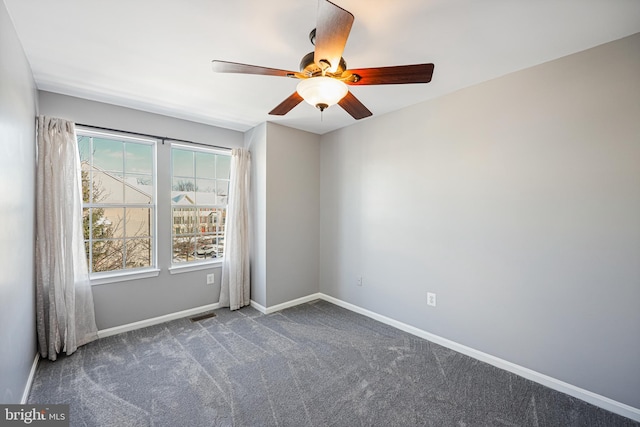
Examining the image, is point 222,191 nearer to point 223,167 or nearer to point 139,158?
point 223,167

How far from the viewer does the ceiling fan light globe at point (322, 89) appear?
156 cm

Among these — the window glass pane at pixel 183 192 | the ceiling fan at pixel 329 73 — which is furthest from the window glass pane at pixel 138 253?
the ceiling fan at pixel 329 73

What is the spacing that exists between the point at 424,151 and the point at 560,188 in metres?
1.20

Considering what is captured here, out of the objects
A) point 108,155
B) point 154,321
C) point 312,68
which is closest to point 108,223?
point 108,155

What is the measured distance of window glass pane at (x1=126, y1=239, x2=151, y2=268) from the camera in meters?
3.19

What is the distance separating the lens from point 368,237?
3.50m

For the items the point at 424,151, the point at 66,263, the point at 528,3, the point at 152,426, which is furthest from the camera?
the point at 424,151

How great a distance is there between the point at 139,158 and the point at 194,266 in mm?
1472

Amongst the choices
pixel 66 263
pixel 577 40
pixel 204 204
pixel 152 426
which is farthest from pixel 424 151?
pixel 66 263

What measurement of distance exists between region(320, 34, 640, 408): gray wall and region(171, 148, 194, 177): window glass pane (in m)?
2.44

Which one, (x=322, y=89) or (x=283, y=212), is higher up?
(x=322, y=89)

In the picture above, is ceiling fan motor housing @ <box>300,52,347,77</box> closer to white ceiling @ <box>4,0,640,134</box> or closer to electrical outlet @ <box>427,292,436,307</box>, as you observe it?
white ceiling @ <box>4,0,640,134</box>

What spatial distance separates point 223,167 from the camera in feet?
12.7

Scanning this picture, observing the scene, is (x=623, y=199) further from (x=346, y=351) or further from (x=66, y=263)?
(x=66, y=263)
